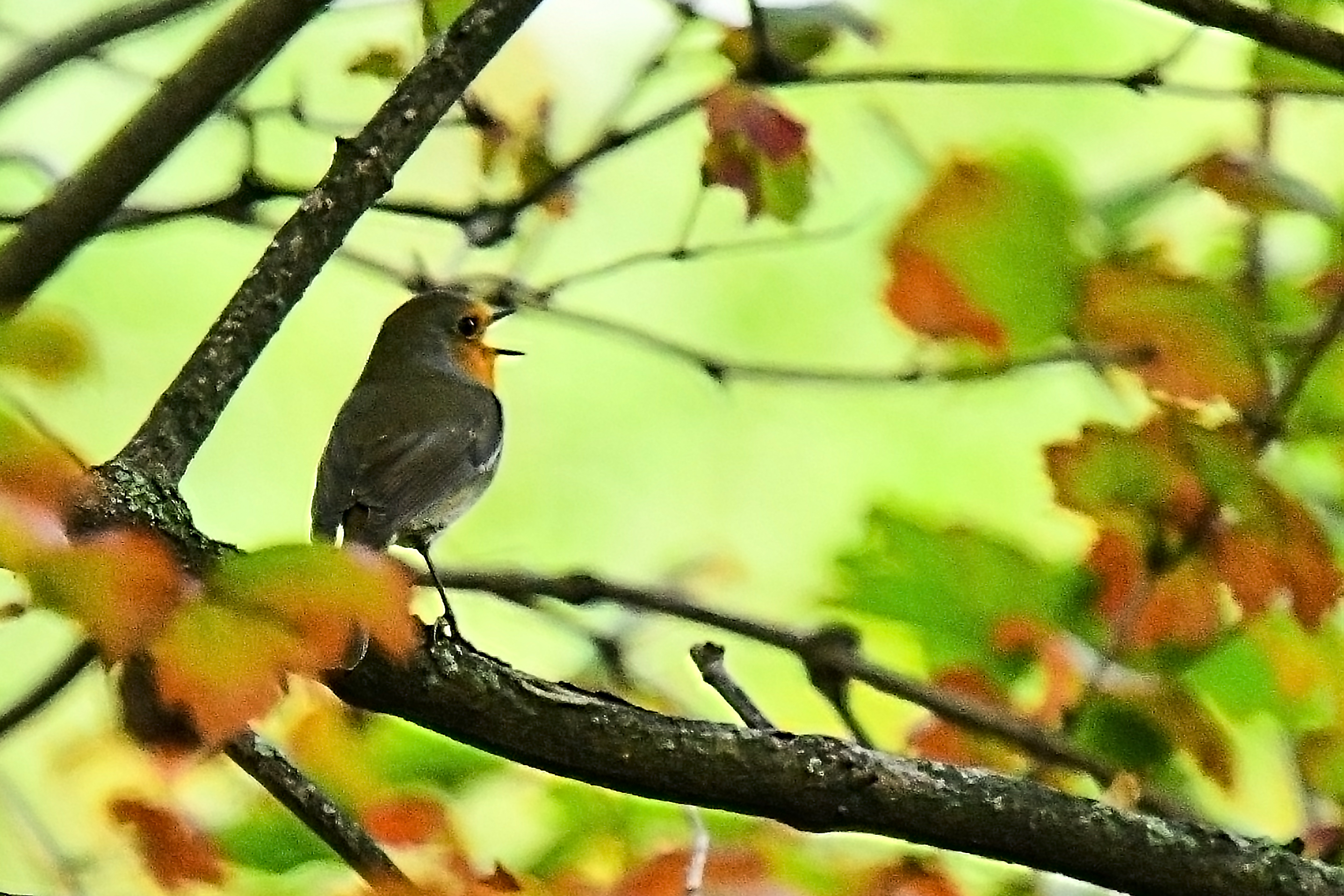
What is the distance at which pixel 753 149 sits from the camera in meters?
1.26

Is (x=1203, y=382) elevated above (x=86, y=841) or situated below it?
above

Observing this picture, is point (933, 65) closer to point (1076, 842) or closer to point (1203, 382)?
point (1203, 382)

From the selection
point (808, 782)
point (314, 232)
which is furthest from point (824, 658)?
point (314, 232)

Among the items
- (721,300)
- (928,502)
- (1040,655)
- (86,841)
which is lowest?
(86,841)

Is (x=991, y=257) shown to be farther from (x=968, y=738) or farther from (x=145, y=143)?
(x=145, y=143)

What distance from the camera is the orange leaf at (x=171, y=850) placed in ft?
3.71

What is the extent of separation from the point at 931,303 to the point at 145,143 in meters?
0.60

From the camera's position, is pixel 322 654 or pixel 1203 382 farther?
pixel 1203 382

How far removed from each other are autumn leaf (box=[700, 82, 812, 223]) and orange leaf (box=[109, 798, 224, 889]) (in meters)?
0.62

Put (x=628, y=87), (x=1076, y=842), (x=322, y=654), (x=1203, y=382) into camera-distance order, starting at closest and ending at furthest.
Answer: (x=322, y=654)
(x=1076, y=842)
(x=1203, y=382)
(x=628, y=87)

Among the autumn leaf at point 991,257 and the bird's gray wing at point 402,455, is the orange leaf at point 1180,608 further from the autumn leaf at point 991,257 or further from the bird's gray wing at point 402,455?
the bird's gray wing at point 402,455

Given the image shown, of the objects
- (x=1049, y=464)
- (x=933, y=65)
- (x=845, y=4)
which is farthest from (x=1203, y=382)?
(x=933, y=65)

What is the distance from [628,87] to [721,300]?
85 cm

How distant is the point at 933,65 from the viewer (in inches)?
78.3
